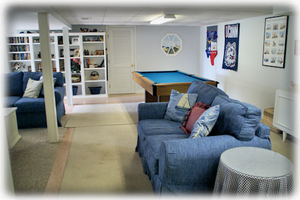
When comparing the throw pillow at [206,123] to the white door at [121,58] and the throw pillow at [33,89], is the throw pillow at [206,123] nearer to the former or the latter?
the throw pillow at [33,89]

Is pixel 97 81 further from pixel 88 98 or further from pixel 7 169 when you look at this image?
pixel 7 169

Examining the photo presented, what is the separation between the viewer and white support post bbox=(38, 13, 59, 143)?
3426 mm

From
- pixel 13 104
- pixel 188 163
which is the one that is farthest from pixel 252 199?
pixel 13 104

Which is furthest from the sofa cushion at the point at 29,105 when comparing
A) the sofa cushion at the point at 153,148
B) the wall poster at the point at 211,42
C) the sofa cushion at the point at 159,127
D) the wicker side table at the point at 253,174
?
the wall poster at the point at 211,42

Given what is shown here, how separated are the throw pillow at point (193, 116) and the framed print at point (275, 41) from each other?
2.35 metres

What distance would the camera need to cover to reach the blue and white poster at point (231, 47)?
5.63 meters

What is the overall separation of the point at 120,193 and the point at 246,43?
4.17m

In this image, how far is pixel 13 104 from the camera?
4270mm

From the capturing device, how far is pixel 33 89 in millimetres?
4551

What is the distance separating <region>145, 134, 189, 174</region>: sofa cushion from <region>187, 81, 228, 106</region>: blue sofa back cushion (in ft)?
1.59

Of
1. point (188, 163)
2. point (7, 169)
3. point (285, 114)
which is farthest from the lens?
point (285, 114)

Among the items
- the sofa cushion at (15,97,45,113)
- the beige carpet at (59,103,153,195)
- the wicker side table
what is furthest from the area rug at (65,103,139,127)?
the wicker side table

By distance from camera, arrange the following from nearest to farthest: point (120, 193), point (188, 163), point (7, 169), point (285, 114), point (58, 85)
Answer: point (7, 169) < point (188, 163) < point (120, 193) < point (285, 114) < point (58, 85)

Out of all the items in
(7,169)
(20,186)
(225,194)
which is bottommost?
(20,186)
